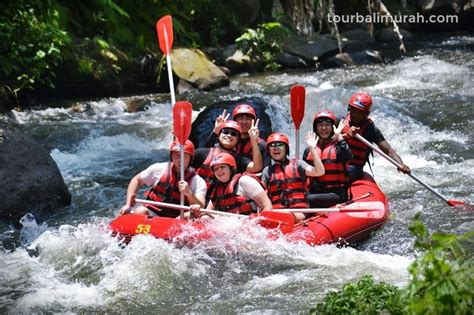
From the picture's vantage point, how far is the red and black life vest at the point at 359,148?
6.47 metres

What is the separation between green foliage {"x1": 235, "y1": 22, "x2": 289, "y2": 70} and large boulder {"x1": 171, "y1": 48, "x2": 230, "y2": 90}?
62.6 inches

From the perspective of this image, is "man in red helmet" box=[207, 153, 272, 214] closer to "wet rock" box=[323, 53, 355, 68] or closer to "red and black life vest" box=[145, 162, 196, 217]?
"red and black life vest" box=[145, 162, 196, 217]

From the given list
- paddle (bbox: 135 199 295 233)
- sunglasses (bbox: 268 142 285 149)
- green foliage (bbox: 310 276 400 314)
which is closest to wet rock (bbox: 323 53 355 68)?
sunglasses (bbox: 268 142 285 149)

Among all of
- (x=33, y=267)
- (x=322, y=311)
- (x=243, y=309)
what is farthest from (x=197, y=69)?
(x=322, y=311)

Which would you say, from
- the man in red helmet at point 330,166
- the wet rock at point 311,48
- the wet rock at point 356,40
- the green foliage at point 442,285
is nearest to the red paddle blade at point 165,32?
the man in red helmet at point 330,166

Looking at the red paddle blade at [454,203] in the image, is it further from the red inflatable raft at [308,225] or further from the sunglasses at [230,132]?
the sunglasses at [230,132]

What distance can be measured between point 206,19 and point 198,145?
844 centimetres

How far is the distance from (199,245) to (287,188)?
97 centimetres

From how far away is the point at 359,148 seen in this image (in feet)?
21.3

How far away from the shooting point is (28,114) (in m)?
10.8

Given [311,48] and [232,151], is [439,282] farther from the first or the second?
[311,48]

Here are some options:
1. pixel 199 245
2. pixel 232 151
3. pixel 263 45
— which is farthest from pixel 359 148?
pixel 263 45

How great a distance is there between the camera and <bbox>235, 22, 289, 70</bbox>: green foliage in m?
14.8

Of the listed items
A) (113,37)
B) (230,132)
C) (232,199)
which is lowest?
(232,199)
